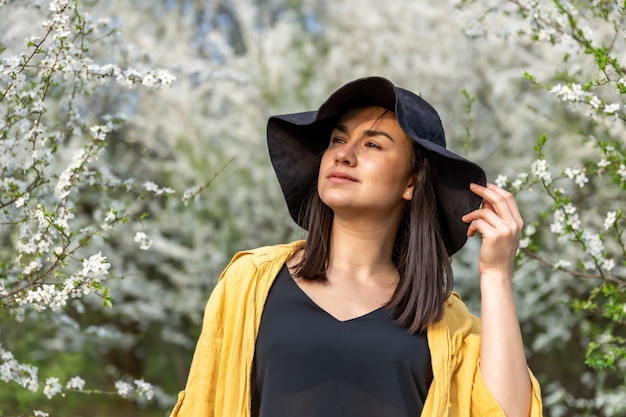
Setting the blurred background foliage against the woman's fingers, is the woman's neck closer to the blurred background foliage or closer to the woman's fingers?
the woman's fingers

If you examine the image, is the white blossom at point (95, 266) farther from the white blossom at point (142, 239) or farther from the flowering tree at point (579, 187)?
the flowering tree at point (579, 187)

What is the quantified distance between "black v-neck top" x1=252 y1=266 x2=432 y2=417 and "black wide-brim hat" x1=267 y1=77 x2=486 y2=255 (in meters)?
0.42

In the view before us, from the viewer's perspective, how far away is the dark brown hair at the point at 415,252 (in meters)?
2.30

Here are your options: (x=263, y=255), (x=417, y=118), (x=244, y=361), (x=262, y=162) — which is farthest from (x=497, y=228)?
(x=262, y=162)

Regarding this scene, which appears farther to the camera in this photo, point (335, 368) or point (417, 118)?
point (417, 118)

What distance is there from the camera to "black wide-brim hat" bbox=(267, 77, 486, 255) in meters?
2.33

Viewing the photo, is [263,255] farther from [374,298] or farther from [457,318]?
[457,318]

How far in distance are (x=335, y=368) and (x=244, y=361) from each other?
23cm

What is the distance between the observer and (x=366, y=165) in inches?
92.0

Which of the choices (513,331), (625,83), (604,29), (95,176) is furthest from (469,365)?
(604,29)

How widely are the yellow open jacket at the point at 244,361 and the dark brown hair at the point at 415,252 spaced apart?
70 mm

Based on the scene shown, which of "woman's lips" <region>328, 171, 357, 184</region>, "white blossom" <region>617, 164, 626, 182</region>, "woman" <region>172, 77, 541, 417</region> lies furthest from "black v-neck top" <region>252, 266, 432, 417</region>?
"white blossom" <region>617, 164, 626, 182</region>

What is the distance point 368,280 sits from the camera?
239 centimetres

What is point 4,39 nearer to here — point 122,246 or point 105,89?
point 105,89
